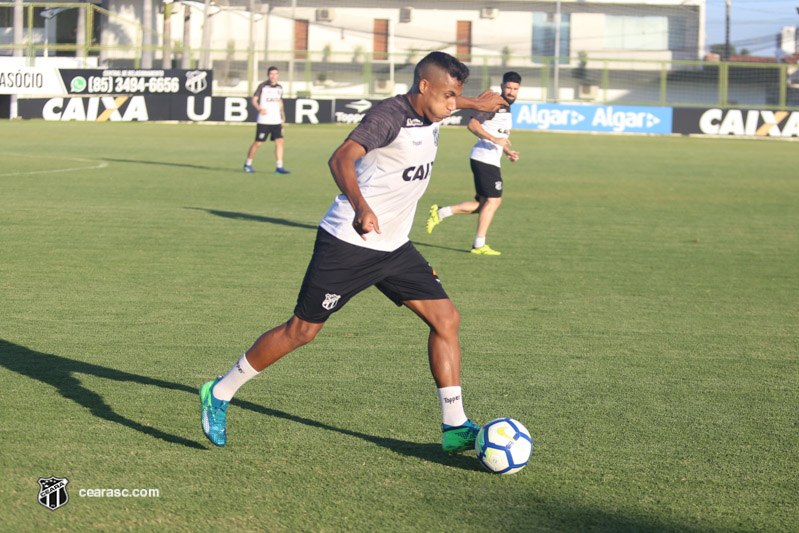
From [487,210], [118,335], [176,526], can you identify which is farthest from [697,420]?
[487,210]

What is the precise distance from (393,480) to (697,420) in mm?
1989

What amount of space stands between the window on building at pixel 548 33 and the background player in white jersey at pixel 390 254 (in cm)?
6190

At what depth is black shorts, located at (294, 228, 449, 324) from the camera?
15.3 feet

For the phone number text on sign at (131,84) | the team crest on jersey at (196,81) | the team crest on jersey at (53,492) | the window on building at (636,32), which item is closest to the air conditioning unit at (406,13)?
Answer: the window on building at (636,32)

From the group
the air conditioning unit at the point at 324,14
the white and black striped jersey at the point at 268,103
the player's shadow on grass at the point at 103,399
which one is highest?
the air conditioning unit at the point at 324,14

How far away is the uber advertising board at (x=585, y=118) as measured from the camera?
41312 mm

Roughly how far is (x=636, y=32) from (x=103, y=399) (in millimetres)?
64071

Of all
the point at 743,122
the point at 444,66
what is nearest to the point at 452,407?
the point at 444,66

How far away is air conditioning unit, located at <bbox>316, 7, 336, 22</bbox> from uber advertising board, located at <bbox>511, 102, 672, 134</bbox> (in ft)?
85.0

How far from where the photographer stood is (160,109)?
38.8m

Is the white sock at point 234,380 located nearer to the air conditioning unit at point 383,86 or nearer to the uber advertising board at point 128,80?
the uber advertising board at point 128,80

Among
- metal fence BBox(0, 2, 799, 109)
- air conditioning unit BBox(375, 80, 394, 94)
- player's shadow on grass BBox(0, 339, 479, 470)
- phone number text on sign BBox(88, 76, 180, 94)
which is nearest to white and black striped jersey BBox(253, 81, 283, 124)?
player's shadow on grass BBox(0, 339, 479, 470)

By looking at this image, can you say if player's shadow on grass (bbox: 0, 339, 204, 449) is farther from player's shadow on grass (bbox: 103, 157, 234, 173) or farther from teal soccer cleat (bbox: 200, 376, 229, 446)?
player's shadow on grass (bbox: 103, 157, 234, 173)

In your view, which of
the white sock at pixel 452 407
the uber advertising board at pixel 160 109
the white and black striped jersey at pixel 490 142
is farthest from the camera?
the uber advertising board at pixel 160 109
